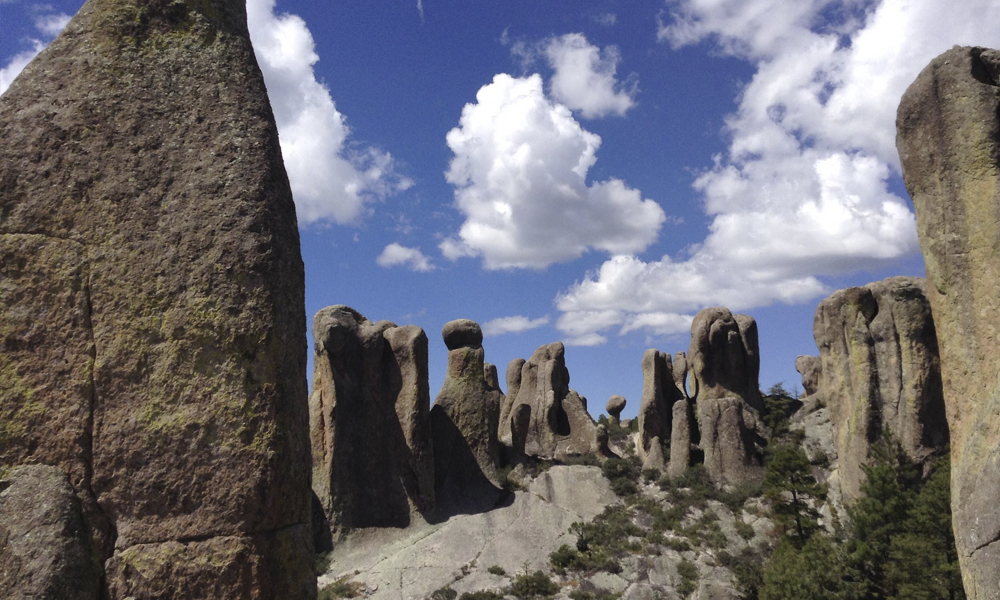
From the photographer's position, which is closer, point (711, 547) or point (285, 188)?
point (285, 188)

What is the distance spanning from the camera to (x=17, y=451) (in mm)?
4051

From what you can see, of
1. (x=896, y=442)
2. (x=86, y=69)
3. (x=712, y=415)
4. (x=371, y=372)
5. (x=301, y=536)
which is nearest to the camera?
(x=301, y=536)

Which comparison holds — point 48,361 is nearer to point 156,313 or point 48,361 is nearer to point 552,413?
point 156,313

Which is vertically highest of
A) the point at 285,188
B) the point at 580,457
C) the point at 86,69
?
the point at 86,69

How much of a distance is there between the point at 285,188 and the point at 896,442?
2049cm

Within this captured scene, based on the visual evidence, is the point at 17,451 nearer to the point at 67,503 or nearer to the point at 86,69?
the point at 67,503

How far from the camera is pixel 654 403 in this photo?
117 feet

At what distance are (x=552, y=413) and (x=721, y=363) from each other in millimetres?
9153

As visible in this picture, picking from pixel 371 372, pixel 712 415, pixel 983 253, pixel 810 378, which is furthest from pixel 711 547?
pixel 810 378

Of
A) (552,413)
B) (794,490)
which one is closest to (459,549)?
(794,490)

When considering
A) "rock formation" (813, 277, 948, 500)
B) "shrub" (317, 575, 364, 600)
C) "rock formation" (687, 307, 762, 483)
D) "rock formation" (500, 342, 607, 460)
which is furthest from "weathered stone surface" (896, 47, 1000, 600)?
"rock formation" (500, 342, 607, 460)

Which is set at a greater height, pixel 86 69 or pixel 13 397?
pixel 86 69

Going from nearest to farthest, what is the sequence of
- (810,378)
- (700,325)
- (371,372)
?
(371,372), (700,325), (810,378)

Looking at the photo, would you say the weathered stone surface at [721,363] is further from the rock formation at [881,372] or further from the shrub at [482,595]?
the shrub at [482,595]
